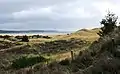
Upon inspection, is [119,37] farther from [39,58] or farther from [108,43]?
[39,58]

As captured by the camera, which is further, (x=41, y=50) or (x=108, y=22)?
(x=41, y=50)

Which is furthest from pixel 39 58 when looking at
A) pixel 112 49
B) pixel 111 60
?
pixel 111 60

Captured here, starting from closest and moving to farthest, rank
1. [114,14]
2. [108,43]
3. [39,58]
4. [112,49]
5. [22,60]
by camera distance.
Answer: [112,49]
[108,43]
[22,60]
[39,58]
[114,14]

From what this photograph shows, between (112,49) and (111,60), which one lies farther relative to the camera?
(112,49)

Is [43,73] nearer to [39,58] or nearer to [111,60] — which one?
[111,60]

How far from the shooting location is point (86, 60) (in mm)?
16391

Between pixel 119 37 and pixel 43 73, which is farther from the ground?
pixel 119 37

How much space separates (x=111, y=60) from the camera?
12820 millimetres

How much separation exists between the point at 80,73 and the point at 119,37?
339 cm

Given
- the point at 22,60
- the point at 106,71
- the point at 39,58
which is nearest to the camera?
the point at 106,71

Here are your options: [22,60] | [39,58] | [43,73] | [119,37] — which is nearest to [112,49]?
[119,37]

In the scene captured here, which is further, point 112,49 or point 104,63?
point 112,49

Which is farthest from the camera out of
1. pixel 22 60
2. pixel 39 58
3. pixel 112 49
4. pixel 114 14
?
pixel 114 14

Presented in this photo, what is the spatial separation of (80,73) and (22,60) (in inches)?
519
